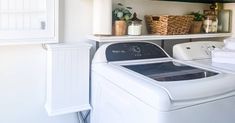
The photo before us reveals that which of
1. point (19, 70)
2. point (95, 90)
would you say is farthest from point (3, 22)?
point (95, 90)

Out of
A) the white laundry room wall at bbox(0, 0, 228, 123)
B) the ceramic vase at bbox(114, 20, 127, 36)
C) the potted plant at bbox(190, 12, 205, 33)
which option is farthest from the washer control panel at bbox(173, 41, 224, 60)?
the white laundry room wall at bbox(0, 0, 228, 123)

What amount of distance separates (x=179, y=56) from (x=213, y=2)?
73cm

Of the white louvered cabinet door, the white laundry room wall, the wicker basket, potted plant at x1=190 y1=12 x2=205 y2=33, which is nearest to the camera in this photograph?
the white louvered cabinet door

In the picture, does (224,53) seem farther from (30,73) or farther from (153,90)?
(30,73)

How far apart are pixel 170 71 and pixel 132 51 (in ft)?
1.15

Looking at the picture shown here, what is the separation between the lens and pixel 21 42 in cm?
162

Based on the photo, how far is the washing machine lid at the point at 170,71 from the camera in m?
1.44

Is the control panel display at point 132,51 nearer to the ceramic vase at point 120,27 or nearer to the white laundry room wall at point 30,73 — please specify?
the ceramic vase at point 120,27

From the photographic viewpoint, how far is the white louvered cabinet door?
158cm

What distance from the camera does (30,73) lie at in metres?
1.81

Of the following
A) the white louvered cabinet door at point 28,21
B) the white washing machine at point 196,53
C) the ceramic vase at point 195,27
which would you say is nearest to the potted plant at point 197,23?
the ceramic vase at point 195,27

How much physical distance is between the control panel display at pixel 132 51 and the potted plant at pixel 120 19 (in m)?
0.11

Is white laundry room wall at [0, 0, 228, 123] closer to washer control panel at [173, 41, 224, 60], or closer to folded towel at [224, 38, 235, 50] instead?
washer control panel at [173, 41, 224, 60]

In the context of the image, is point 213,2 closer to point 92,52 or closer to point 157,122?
point 92,52
